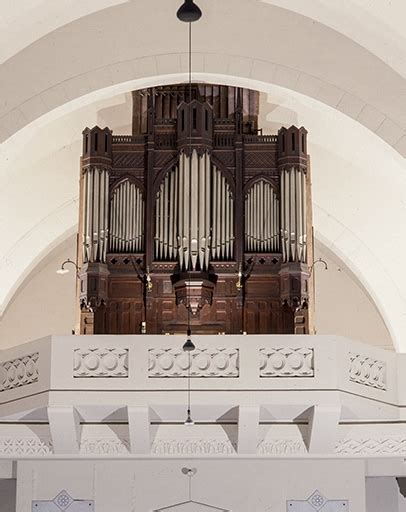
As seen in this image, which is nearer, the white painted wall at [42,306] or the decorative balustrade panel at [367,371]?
the decorative balustrade panel at [367,371]

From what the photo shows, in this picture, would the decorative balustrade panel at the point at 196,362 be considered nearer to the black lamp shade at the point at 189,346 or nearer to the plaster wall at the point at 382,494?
the black lamp shade at the point at 189,346

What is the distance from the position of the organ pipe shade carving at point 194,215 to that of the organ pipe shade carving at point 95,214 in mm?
605

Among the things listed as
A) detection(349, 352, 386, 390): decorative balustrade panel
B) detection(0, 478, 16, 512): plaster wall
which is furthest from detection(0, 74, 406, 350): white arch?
detection(349, 352, 386, 390): decorative balustrade panel

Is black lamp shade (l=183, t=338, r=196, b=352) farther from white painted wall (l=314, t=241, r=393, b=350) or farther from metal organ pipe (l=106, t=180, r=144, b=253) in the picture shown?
white painted wall (l=314, t=241, r=393, b=350)

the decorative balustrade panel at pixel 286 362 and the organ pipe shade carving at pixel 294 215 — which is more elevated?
the organ pipe shade carving at pixel 294 215

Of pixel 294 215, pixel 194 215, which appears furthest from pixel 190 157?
pixel 294 215

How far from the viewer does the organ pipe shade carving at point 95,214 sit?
14.0 metres

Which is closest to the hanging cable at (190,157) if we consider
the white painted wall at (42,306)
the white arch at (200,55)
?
the white arch at (200,55)

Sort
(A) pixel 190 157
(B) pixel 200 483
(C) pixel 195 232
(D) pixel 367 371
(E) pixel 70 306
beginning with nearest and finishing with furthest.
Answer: (D) pixel 367 371 < (C) pixel 195 232 < (A) pixel 190 157 < (B) pixel 200 483 < (E) pixel 70 306

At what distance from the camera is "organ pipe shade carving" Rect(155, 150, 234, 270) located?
13.9 m

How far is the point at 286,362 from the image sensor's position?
12.8 metres

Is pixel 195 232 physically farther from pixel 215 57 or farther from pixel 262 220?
pixel 215 57

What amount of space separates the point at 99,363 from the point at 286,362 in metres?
1.95

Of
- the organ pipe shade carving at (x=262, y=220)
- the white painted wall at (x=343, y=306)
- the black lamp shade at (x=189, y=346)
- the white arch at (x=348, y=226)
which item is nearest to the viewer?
the black lamp shade at (x=189, y=346)
